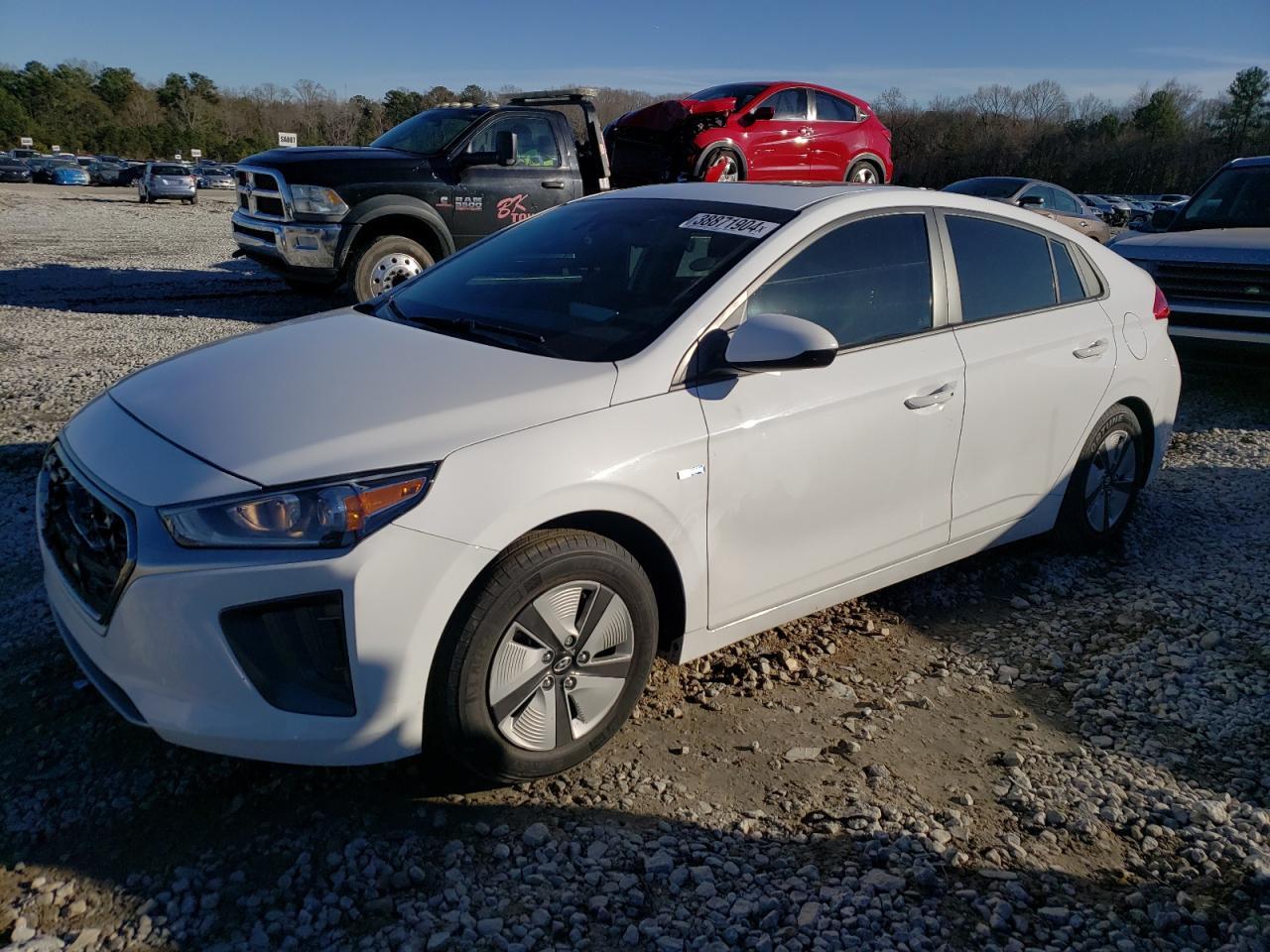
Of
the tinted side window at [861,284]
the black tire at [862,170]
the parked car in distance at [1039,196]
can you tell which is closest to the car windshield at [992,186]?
the parked car in distance at [1039,196]

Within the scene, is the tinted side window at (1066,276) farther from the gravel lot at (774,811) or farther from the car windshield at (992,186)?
the car windshield at (992,186)

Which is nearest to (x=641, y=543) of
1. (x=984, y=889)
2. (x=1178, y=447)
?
(x=984, y=889)

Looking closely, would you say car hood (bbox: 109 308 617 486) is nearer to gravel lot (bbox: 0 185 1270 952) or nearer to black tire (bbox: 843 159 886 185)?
gravel lot (bbox: 0 185 1270 952)

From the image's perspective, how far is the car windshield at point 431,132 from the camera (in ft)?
32.0

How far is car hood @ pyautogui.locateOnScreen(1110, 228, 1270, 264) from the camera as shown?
7711 mm

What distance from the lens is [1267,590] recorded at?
448cm

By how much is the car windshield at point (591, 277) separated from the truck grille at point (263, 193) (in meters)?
5.61

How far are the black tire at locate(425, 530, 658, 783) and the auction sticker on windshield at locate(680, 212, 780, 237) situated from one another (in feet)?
4.31

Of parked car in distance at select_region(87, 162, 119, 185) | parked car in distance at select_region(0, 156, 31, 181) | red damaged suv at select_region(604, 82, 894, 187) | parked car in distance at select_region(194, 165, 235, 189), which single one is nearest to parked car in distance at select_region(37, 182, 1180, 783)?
red damaged suv at select_region(604, 82, 894, 187)

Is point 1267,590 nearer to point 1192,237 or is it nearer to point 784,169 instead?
point 1192,237

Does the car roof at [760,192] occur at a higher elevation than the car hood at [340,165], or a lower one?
lower

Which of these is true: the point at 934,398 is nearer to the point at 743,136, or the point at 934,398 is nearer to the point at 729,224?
the point at 729,224

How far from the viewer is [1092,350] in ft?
14.2

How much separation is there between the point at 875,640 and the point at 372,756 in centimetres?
222
